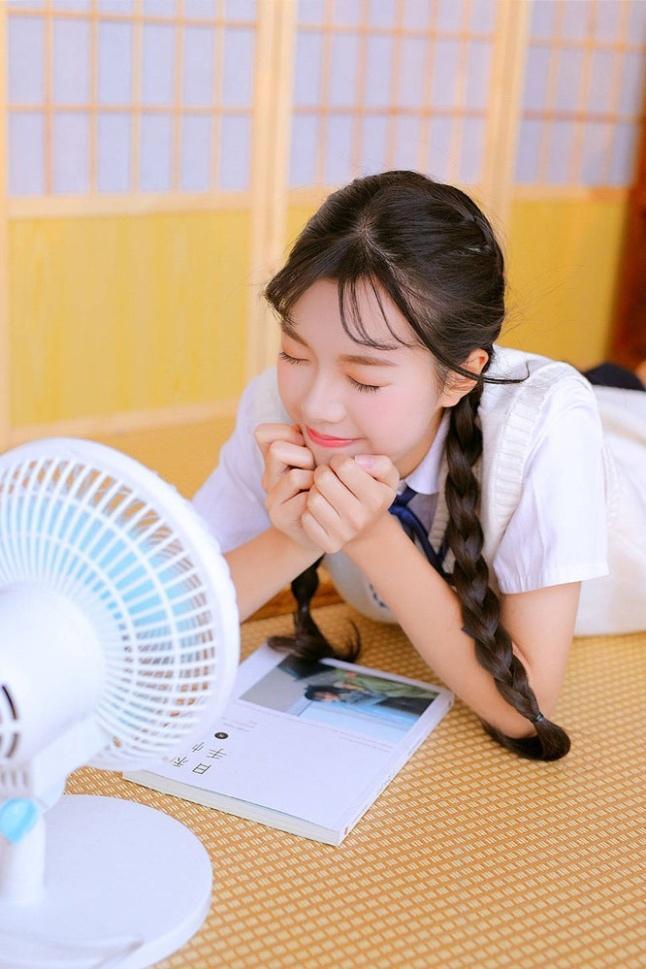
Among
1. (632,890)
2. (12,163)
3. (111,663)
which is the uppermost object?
(12,163)

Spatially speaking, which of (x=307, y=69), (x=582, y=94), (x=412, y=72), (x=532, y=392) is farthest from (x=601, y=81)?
(x=532, y=392)

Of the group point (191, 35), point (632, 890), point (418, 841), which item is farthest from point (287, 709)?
point (191, 35)

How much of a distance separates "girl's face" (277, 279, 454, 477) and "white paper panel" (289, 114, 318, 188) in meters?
1.83

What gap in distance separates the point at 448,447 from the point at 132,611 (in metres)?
0.52

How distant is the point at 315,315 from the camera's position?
1.07 metres

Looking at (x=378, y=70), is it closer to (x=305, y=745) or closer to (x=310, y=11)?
(x=310, y=11)

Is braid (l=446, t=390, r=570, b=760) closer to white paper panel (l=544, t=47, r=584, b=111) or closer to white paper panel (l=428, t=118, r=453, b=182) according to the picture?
white paper panel (l=428, t=118, r=453, b=182)

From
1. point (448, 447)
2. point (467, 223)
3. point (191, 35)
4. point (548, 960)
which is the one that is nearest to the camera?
point (548, 960)

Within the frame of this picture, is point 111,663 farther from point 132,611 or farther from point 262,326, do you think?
point 262,326

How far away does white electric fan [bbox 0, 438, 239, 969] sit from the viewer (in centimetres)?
77

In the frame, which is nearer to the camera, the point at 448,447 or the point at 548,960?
the point at 548,960

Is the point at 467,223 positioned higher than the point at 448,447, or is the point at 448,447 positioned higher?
the point at 467,223

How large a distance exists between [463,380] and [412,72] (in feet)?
6.88

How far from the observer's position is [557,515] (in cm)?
120
